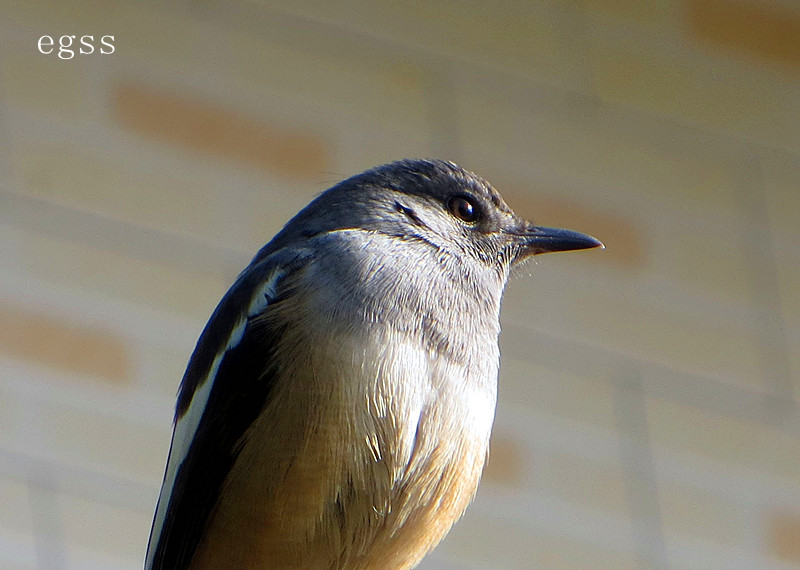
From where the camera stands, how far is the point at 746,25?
15.6 feet

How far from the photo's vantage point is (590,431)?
4613mm

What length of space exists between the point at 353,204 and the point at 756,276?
2.29m

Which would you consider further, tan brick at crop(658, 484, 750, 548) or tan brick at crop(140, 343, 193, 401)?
tan brick at crop(658, 484, 750, 548)

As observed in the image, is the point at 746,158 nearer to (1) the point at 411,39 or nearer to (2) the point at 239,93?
(1) the point at 411,39

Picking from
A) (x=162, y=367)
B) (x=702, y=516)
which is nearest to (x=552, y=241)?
(x=162, y=367)

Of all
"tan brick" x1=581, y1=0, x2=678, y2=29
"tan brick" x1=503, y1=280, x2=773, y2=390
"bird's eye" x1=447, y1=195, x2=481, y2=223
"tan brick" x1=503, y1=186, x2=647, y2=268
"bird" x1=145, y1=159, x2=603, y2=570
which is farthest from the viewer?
"tan brick" x1=581, y1=0, x2=678, y2=29

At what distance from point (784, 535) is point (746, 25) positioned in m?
1.74

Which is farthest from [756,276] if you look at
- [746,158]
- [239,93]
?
[239,93]

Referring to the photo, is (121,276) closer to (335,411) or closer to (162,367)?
(162,367)

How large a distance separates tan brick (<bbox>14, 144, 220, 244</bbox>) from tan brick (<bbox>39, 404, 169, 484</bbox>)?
60 cm

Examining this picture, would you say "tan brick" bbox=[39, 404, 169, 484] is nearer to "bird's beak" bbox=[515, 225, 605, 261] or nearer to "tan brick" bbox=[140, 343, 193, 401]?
"tan brick" bbox=[140, 343, 193, 401]

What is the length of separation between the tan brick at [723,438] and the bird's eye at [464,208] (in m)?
1.74

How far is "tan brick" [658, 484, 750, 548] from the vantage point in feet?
15.2

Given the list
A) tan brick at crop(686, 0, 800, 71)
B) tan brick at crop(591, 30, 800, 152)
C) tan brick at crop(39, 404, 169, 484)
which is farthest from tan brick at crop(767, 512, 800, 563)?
tan brick at crop(39, 404, 169, 484)
